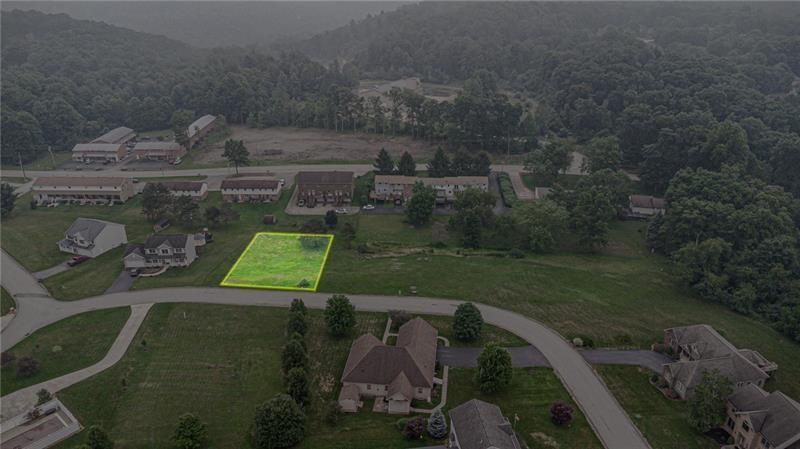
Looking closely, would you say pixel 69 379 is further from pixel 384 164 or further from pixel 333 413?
pixel 384 164

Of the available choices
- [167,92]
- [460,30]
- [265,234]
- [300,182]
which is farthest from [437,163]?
[460,30]

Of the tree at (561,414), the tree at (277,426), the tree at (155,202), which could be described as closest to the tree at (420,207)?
the tree at (155,202)

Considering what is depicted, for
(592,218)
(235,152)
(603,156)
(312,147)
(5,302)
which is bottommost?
(5,302)

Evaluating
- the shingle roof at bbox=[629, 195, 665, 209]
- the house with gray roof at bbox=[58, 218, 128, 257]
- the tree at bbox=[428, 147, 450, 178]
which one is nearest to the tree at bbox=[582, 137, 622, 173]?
the shingle roof at bbox=[629, 195, 665, 209]

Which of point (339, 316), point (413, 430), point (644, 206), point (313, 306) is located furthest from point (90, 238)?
point (644, 206)

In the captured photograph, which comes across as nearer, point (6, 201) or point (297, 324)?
point (297, 324)

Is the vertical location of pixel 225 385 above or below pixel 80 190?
below

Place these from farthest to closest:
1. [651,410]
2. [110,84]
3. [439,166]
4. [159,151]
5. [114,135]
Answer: [110,84] → [114,135] → [159,151] → [439,166] → [651,410]

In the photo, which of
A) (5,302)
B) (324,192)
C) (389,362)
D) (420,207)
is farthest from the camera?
(324,192)
